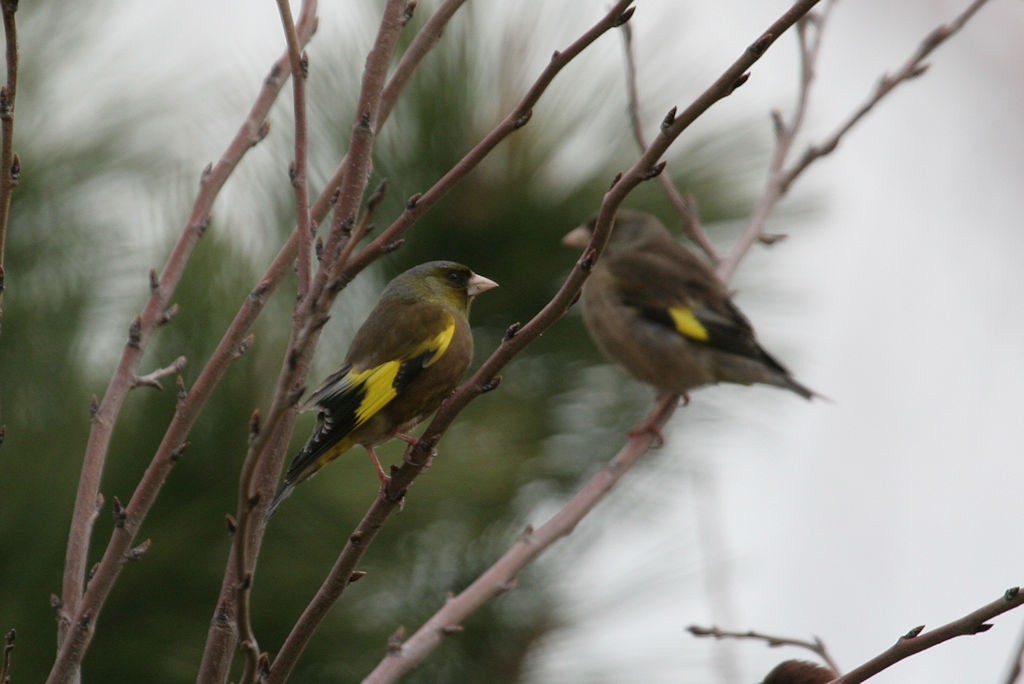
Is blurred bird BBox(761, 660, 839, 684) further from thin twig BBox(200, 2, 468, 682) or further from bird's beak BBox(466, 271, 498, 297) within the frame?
thin twig BBox(200, 2, 468, 682)

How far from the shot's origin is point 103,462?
2.16 meters

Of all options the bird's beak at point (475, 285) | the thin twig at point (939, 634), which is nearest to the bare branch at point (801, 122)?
Answer: the bird's beak at point (475, 285)

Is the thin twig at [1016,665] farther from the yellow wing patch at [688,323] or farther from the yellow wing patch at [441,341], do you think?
the yellow wing patch at [688,323]

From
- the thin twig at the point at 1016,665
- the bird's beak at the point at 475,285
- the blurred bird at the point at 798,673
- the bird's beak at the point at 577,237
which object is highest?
the bird's beak at the point at 577,237

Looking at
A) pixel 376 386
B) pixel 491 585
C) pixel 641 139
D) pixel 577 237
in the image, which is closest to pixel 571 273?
pixel 491 585

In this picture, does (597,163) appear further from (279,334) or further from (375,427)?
(375,427)

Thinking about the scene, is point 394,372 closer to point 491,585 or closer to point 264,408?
point 491,585

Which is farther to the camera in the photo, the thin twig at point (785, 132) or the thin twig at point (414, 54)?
the thin twig at point (785, 132)

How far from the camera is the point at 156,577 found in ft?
12.2

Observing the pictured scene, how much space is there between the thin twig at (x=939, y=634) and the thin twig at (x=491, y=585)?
775 millimetres

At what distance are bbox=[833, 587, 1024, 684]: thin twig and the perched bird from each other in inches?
50.6

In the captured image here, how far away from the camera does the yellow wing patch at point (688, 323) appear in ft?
17.1

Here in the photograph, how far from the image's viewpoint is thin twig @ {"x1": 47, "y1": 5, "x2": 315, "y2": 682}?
1914 mm

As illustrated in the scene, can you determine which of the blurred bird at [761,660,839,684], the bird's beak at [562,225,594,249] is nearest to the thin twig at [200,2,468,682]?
the blurred bird at [761,660,839,684]
